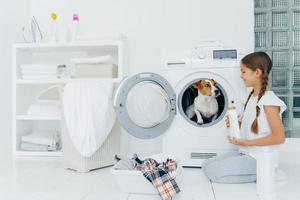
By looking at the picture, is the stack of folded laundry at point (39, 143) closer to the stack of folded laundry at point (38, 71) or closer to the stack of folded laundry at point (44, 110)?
the stack of folded laundry at point (44, 110)

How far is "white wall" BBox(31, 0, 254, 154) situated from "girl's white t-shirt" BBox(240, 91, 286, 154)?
870mm

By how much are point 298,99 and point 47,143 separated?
6.61 ft

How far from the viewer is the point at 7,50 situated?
2674 mm

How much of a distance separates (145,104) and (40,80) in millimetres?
984

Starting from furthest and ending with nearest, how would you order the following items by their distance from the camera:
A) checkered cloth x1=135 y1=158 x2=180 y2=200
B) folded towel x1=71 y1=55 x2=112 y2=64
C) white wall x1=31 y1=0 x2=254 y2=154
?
1. white wall x1=31 y1=0 x2=254 y2=154
2. folded towel x1=71 y1=55 x2=112 y2=64
3. checkered cloth x1=135 y1=158 x2=180 y2=200

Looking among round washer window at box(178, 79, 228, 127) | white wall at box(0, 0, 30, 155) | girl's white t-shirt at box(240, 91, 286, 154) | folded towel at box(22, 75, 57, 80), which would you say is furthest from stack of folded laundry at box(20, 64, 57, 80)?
girl's white t-shirt at box(240, 91, 286, 154)

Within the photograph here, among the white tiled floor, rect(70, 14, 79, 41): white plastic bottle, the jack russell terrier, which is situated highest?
rect(70, 14, 79, 41): white plastic bottle

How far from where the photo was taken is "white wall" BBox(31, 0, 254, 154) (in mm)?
2693

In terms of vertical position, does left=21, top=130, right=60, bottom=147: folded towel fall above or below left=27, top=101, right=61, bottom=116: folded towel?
below

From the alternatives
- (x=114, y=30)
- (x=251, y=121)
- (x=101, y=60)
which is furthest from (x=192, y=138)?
(x=114, y=30)

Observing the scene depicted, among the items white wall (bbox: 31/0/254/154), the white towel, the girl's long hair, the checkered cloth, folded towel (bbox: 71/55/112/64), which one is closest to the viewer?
the checkered cloth

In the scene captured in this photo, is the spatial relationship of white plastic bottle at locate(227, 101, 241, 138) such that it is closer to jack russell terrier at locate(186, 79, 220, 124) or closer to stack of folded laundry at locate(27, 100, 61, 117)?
jack russell terrier at locate(186, 79, 220, 124)

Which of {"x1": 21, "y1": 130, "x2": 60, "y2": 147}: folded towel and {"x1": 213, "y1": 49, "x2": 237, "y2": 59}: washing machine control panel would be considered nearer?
{"x1": 213, "y1": 49, "x2": 237, "y2": 59}: washing machine control panel

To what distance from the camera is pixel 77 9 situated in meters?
2.90
